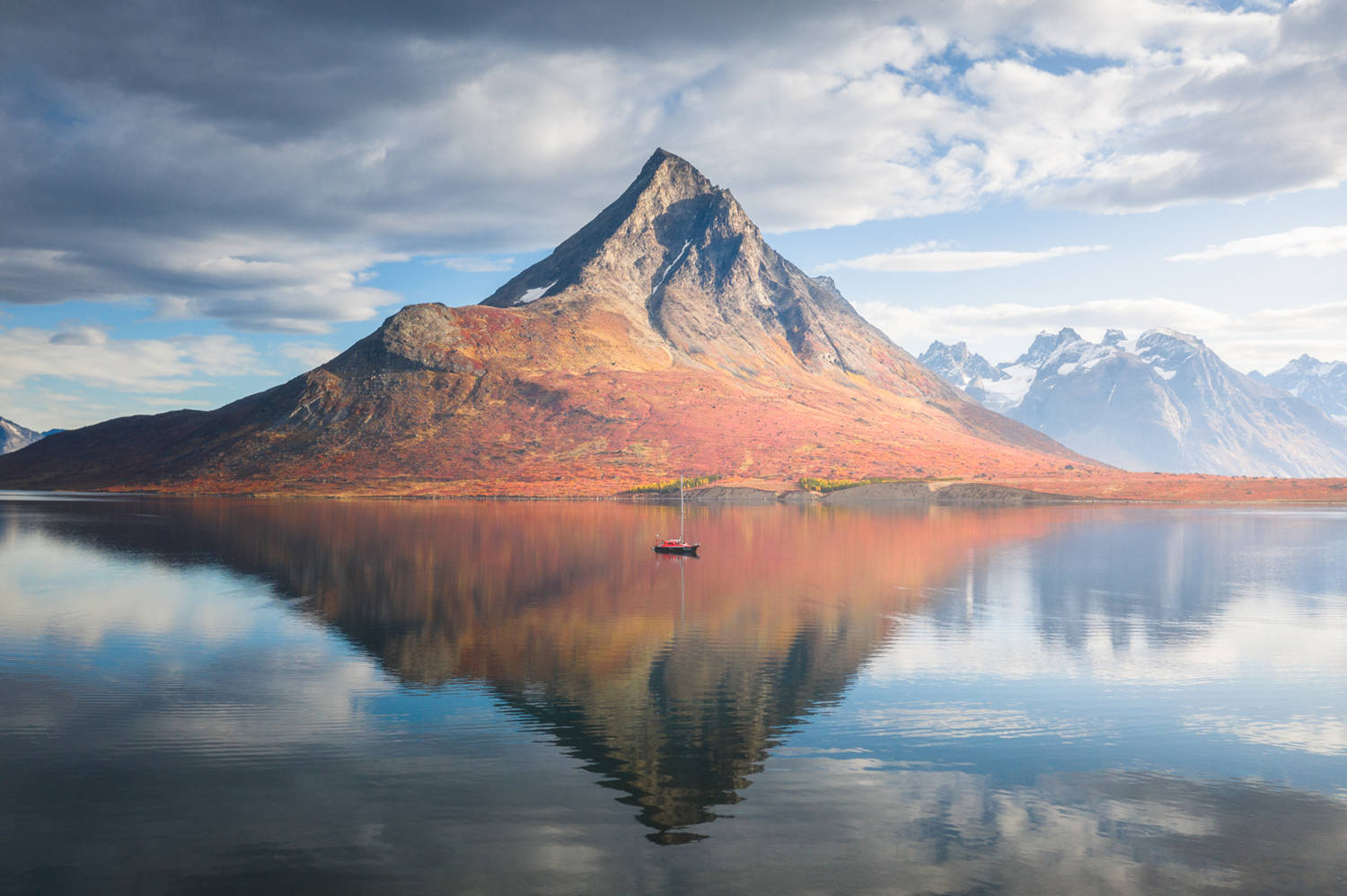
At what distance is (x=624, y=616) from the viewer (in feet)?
170

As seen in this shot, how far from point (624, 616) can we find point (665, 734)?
907 inches

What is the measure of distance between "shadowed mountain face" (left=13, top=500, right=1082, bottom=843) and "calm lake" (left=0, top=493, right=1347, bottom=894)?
0.89ft

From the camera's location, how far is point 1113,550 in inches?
3861

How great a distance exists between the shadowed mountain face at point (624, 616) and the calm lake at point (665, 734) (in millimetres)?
272

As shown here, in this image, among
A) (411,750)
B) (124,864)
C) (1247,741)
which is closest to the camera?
(124,864)

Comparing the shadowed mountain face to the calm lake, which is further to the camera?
the shadowed mountain face

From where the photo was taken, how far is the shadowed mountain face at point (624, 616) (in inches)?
A: 1116

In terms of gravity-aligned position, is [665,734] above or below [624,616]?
below

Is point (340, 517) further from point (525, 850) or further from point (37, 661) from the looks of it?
point (525, 850)

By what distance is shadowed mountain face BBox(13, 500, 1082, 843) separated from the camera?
28344mm

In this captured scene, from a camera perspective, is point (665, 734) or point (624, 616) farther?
Answer: point (624, 616)

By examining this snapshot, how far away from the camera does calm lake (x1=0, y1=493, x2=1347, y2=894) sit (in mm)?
19625

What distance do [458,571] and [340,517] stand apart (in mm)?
80185

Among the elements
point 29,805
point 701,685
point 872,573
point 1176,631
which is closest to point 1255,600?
point 1176,631
